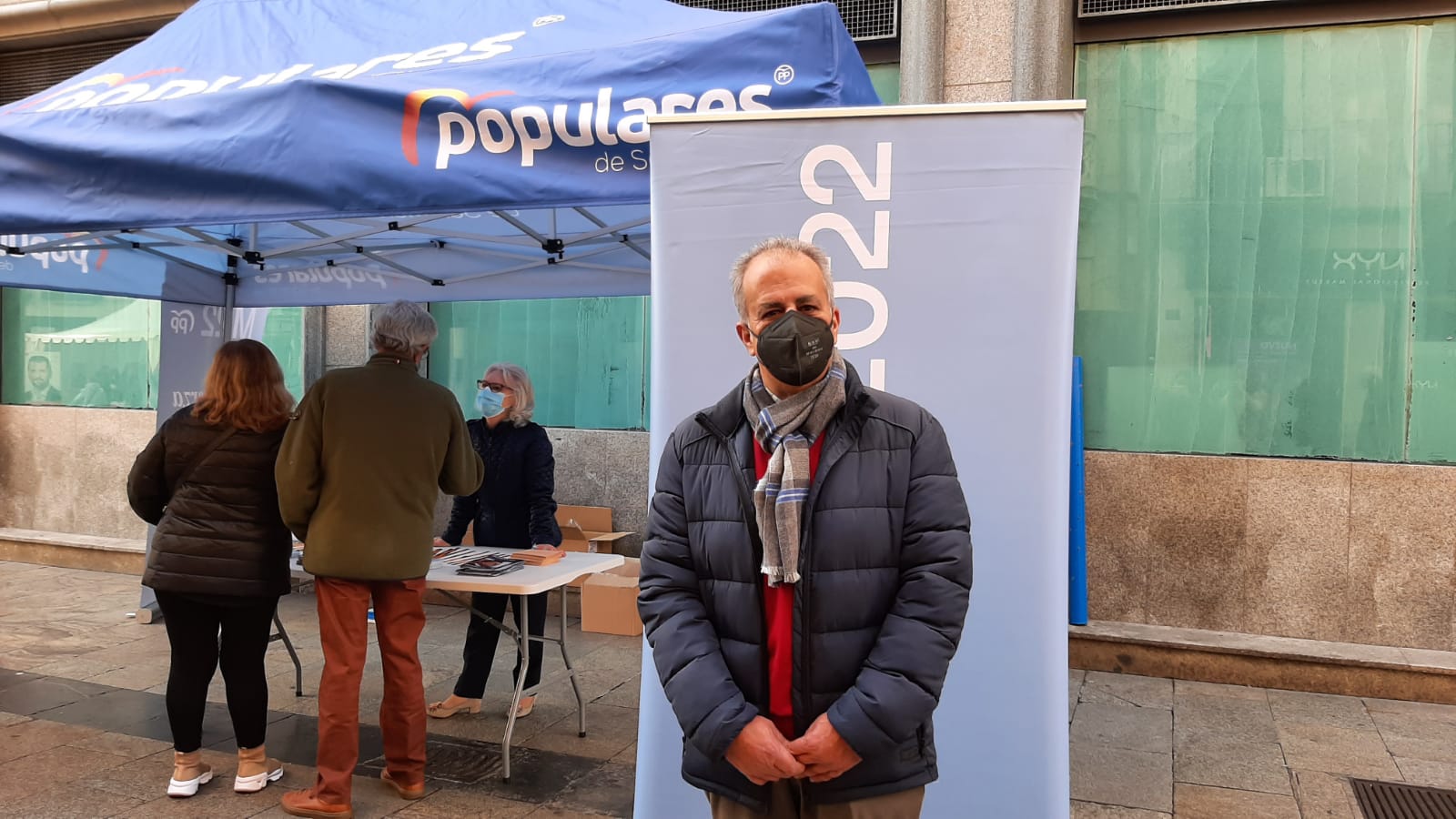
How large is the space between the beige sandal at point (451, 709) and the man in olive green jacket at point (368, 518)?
0.98m

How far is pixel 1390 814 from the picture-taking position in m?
4.13

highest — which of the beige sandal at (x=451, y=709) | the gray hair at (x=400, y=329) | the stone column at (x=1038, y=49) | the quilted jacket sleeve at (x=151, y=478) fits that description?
the stone column at (x=1038, y=49)

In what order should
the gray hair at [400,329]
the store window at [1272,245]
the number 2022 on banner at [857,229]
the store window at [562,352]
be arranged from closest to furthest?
the number 2022 on banner at [857,229]
the gray hair at [400,329]
the store window at [1272,245]
the store window at [562,352]

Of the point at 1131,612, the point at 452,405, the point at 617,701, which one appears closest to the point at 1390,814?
the point at 1131,612

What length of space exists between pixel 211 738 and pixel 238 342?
188 centimetres

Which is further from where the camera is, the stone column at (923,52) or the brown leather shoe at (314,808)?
the stone column at (923,52)

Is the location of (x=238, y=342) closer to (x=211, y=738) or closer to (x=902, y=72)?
(x=211, y=738)

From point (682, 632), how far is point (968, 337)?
117cm

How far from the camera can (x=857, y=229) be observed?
2869mm

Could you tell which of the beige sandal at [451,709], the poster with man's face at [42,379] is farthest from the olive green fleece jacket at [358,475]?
the poster with man's face at [42,379]

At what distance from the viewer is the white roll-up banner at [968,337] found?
8.90 feet

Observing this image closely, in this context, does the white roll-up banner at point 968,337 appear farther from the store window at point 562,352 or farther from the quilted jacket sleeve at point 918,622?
the store window at point 562,352

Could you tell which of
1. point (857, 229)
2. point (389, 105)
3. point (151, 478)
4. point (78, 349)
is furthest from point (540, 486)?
point (78, 349)

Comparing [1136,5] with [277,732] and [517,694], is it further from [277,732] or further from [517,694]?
[277,732]
